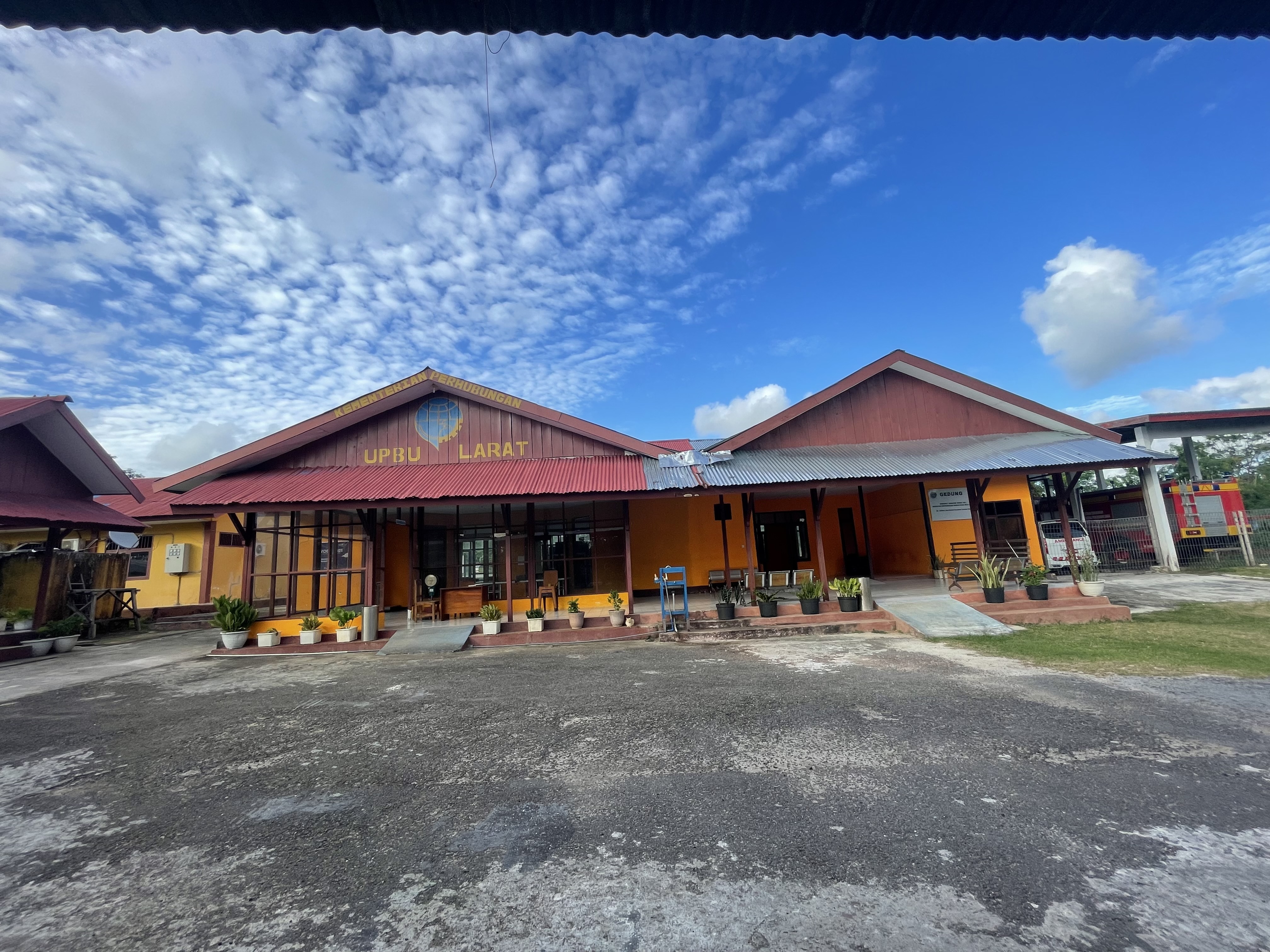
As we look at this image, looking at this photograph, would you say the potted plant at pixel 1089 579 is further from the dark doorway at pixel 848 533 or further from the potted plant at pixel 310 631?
the potted plant at pixel 310 631

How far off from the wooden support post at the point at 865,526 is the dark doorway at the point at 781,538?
1.59 m

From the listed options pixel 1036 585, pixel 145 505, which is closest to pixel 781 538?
pixel 1036 585

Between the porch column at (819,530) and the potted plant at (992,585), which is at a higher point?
the porch column at (819,530)

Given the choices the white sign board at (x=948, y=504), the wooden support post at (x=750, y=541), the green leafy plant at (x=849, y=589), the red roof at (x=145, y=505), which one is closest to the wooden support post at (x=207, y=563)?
the red roof at (x=145, y=505)

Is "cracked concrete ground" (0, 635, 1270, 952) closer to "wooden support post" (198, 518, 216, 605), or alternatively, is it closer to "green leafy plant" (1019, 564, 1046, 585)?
"green leafy plant" (1019, 564, 1046, 585)

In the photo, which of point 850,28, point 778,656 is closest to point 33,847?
point 850,28

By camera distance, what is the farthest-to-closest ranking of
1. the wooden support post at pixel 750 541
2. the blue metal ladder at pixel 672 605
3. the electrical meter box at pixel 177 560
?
the electrical meter box at pixel 177 560 < the wooden support post at pixel 750 541 < the blue metal ladder at pixel 672 605

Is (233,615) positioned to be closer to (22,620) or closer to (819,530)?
(22,620)

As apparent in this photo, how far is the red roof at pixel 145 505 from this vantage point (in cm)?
1627

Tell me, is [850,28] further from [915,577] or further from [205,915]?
[915,577]

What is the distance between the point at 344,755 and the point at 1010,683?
22.6 ft

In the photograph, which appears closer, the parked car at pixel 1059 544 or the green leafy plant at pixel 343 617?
the green leafy plant at pixel 343 617

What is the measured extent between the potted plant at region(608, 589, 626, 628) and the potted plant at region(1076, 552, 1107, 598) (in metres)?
9.16

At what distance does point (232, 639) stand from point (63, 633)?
473cm
